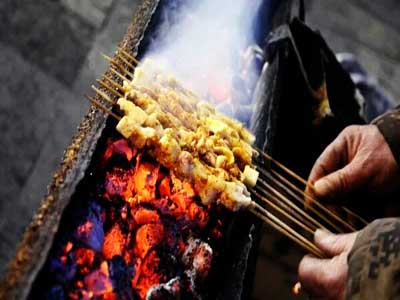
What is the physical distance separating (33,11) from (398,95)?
6.49m

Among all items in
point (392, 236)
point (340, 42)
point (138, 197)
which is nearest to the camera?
point (392, 236)

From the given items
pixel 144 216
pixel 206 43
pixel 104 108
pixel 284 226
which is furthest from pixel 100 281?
pixel 206 43

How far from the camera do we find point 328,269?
309 cm

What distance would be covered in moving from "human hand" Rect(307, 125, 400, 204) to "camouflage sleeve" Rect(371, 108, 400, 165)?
4 centimetres

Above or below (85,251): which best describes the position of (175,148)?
above

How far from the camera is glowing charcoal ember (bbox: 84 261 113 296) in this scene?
2396mm

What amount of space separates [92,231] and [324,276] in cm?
155

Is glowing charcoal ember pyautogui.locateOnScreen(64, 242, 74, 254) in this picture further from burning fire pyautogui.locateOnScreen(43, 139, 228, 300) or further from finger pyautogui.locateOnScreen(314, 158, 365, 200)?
finger pyautogui.locateOnScreen(314, 158, 365, 200)

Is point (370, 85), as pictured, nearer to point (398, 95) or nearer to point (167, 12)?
point (398, 95)

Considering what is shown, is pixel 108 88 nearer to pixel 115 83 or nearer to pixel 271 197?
pixel 115 83

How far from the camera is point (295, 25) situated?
507 cm

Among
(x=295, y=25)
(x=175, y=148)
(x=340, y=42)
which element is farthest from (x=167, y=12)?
(x=340, y=42)

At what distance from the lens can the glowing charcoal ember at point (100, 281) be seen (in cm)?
240

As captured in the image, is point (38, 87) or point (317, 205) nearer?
point (317, 205)
